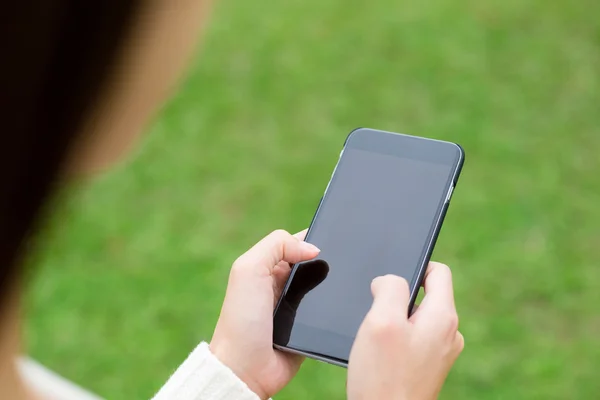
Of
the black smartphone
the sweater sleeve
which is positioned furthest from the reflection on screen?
the sweater sleeve

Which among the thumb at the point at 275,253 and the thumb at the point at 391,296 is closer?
the thumb at the point at 391,296

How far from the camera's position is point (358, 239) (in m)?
1.11

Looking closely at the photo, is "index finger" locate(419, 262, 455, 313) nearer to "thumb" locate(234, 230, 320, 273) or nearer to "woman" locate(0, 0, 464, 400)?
"thumb" locate(234, 230, 320, 273)

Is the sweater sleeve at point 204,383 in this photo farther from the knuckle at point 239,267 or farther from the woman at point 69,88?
the woman at point 69,88

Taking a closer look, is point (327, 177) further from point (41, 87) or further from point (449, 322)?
point (41, 87)

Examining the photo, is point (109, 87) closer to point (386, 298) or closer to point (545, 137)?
point (386, 298)

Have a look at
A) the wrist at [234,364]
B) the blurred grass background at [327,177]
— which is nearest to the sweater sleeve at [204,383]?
the wrist at [234,364]

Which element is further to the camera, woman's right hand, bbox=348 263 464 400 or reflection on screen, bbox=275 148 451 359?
reflection on screen, bbox=275 148 451 359

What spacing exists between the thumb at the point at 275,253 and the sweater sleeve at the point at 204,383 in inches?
5.5

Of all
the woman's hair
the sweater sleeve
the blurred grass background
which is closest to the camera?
the woman's hair

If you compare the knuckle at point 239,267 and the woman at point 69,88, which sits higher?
the woman at point 69,88

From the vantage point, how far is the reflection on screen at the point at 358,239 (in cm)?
105

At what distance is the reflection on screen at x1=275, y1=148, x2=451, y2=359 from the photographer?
3.43 feet

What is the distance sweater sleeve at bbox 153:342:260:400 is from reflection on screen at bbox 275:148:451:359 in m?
0.10
